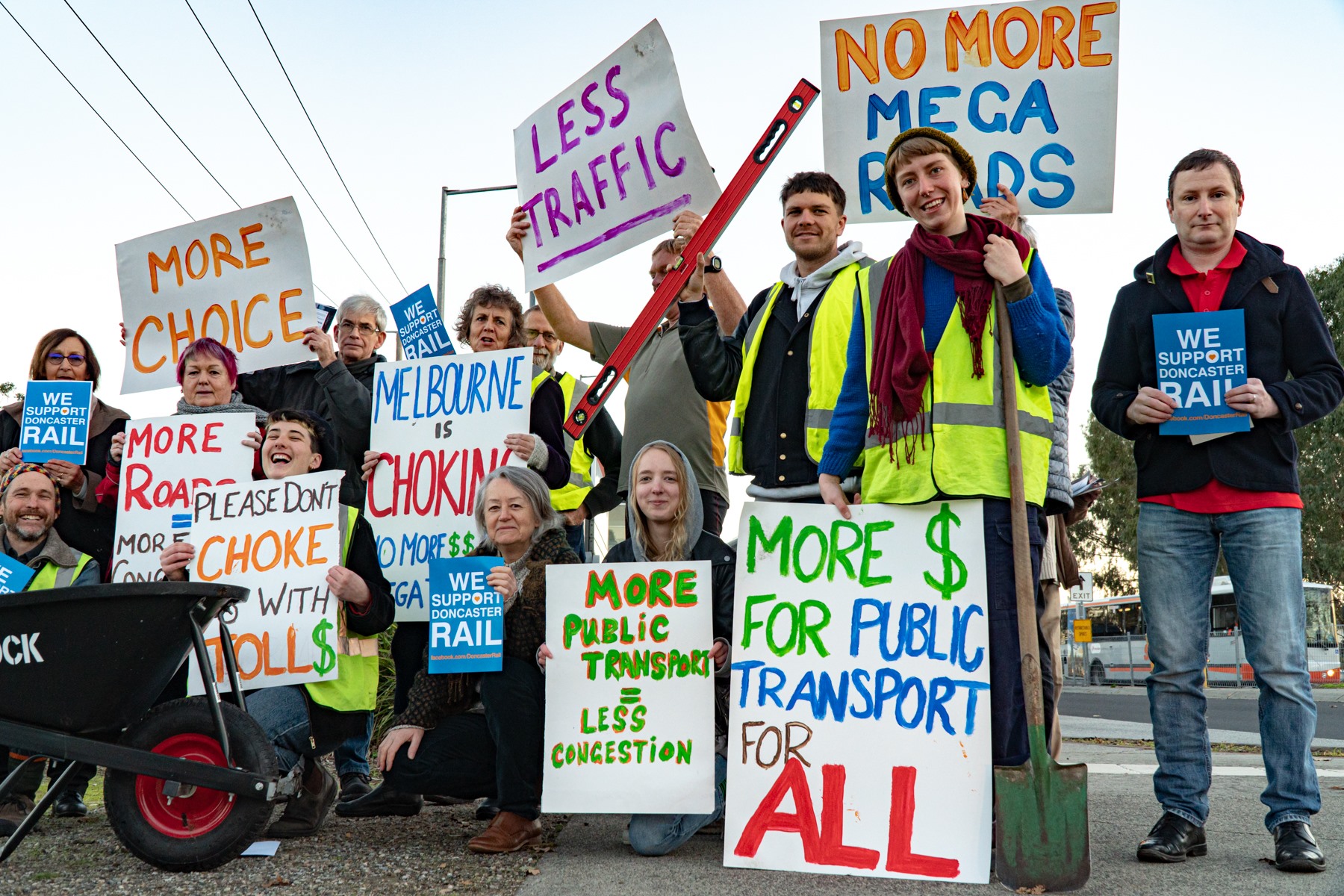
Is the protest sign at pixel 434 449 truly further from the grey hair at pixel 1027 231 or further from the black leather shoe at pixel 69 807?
the grey hair at pixel 1027 231

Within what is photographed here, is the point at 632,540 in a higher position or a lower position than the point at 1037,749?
higher

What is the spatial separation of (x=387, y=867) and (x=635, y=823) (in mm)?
767

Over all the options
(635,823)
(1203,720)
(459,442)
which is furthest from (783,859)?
(459,442)

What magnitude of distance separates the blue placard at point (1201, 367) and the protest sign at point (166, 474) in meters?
3.40

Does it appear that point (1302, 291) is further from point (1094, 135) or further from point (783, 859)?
point (783, 859)

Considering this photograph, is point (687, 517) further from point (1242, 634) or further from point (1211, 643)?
point (1211, 643)

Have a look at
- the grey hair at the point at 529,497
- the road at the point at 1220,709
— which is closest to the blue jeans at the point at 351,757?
the grey hair at the point at 529,497

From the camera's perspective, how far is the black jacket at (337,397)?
192 inches

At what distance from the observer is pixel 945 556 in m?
3.30

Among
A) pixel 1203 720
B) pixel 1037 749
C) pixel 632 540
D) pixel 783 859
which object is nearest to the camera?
pixel 1037 749

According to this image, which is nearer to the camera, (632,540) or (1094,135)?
(632,540)

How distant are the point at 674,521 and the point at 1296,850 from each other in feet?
6.89

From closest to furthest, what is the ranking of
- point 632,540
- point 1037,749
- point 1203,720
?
point 1037,749, point 1203,720, point 632,540

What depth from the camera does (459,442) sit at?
4723 millimetres
